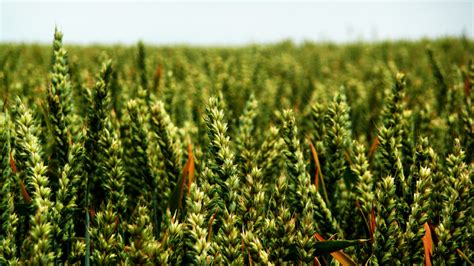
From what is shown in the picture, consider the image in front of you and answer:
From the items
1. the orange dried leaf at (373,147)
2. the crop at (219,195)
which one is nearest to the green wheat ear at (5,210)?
the crop at (219,195)

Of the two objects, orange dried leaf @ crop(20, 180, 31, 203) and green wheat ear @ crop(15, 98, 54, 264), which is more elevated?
green wheat ear @ crop(15, 98, 54, 264)

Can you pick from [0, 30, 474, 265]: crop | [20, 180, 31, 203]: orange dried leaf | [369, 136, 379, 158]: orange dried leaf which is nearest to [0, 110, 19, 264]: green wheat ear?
[0, 30, 474, 265]: crop

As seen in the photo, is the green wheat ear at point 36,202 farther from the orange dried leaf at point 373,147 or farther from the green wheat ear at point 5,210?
the orange dried leaf at point 373,147

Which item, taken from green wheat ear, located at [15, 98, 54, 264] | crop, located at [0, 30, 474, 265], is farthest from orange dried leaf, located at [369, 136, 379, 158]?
green wheat ear, located at [15, 98, 54, 264]

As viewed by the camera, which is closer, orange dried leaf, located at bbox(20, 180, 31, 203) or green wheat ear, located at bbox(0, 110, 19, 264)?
green wheat ear, located at bbox(0, 110, 19, 264)

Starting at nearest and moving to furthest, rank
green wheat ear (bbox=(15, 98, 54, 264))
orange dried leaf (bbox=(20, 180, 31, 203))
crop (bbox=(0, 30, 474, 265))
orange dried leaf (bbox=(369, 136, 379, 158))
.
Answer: green wheat ear (bbox=(15, 98, 54, 264))
crop (bbox=(0, 30, 474, 265))
orange dried leaf (bbox=(20, 180, 31, 203))
orange dried leaf (bbox=(369, 136, 379, 158))

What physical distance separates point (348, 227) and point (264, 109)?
108 centimetres

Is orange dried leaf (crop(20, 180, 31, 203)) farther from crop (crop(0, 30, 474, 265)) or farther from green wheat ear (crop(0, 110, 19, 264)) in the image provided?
green wheat ear (crop(0, 110, 19, 264))

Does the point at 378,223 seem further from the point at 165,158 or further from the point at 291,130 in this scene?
the point at 165,158

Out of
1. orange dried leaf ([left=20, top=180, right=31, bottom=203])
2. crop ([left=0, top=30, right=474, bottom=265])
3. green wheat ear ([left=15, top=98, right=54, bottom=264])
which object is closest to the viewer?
green wheat ear ([left=15, top=98, right=54, bottom=264])

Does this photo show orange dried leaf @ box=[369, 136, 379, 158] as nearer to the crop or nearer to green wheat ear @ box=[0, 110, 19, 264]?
the crop

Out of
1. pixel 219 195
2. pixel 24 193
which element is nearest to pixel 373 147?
pixel 219 195

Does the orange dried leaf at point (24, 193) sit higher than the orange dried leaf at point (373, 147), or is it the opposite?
the orange dried leaf at point (373, 147)

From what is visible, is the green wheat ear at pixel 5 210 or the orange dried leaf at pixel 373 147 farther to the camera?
the orange dried leaf at pixel 373 147
